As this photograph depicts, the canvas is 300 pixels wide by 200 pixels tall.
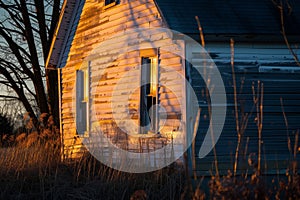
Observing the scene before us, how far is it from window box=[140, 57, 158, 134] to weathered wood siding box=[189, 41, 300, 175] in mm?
1722

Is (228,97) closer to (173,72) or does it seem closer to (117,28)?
(173,72)

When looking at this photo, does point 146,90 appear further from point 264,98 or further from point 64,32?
point 64,32

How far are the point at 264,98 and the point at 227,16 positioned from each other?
6.22 feet

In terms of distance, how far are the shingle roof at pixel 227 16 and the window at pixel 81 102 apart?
4.86m

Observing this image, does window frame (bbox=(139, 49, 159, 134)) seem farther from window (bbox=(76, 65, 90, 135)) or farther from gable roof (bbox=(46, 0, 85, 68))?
gable roof (bbox=(46, 0, 85, 68))

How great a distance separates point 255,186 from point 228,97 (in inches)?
225

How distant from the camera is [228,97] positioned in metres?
11.5

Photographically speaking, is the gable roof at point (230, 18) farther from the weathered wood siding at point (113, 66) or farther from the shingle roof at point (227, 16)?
the weathered wood siding at point (113, 66)

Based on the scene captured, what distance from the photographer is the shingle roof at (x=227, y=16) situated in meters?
11.7

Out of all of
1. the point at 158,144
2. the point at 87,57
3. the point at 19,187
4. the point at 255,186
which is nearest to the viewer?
the point at 255,186

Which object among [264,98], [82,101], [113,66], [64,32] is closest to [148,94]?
[113,66]

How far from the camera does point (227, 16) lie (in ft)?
40.1

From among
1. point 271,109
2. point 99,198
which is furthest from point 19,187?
point 271,109

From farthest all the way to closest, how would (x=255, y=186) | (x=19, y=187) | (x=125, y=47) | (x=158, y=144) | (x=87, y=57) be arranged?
(x=87, y=57) → (x=125, y=47) → (x=158, y=144) → (x=19, y=187) → (x=255, y=186)
